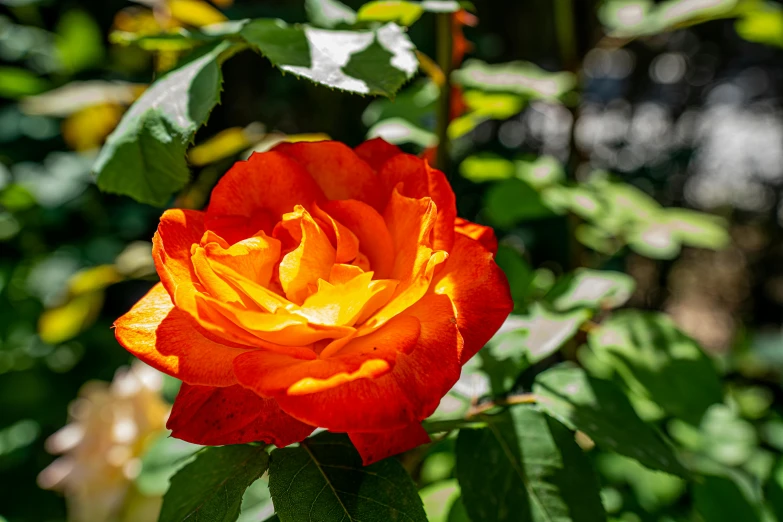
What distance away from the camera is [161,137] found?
0.48m

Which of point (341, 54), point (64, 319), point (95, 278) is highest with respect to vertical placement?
point (341, 54)

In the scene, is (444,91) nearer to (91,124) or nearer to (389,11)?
(389,11)

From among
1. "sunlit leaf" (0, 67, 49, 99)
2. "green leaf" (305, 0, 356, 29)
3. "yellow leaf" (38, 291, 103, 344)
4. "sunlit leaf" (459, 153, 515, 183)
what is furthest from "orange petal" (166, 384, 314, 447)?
"sunlit leaf" (0, 67, 49, 99)

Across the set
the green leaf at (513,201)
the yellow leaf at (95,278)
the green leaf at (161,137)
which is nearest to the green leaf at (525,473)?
the green leaf at (161,137)

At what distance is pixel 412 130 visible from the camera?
850 millimetres

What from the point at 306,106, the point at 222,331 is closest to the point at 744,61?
the point at 306,106

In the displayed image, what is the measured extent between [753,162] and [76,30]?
2961 mm

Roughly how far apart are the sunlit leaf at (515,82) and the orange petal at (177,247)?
0.51 m

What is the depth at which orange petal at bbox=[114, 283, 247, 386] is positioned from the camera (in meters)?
0.39

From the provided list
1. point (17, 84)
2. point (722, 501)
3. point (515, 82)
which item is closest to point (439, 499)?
point (722, 501)

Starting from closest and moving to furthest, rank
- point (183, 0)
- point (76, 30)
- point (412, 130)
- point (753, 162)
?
point (412, 130)
point (183, 0)
point (76, 30)
point (753, 162)

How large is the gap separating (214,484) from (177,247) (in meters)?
0.19

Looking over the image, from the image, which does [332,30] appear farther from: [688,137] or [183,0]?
[688,137]

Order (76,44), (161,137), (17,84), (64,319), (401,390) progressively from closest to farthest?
(401,390)
(161,137)
(64,319)
(17,84)
(76,44)
